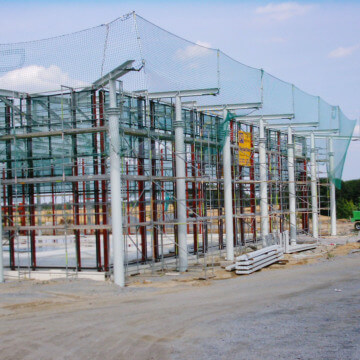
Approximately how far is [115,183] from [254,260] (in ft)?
19.3

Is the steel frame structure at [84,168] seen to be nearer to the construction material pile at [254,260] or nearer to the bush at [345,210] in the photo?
the construction material pile at [254,260]

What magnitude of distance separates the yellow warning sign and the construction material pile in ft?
13.9

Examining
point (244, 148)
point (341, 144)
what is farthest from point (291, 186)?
point (244, 148)

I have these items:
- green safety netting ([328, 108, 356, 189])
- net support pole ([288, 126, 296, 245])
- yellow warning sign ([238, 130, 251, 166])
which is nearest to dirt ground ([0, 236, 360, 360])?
yellow warning sign ([238, 130, 251, 166])

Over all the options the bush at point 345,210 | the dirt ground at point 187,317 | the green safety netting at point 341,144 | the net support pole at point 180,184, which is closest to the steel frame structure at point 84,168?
the net support pole at point 180,184

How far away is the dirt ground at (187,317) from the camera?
847cm

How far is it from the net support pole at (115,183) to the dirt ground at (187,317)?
78 centimetres

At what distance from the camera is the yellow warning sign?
2267 cm

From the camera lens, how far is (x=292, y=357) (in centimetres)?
788

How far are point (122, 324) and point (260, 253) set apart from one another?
913 centimetres

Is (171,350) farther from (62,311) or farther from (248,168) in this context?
(248,168)

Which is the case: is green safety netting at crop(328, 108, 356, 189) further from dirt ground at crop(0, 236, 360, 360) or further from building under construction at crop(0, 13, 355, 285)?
dirt ground at crop(0, 236, 360, 360)

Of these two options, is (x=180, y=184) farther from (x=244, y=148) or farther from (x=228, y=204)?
(x=244, y=148)

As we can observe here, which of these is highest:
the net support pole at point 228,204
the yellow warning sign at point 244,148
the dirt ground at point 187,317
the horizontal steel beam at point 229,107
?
the horizontal steel beam at point 229,107
